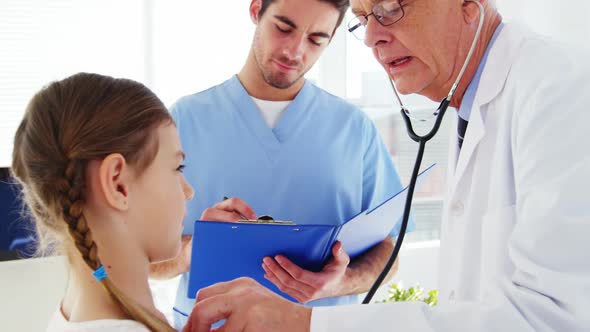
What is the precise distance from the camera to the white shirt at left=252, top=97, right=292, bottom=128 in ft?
5.81

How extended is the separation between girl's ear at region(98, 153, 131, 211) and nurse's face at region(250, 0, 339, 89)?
776 millimetres

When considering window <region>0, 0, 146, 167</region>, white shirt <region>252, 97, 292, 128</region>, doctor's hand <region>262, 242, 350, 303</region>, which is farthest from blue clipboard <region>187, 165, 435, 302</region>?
window <region>0, 0, 146, 167</region>

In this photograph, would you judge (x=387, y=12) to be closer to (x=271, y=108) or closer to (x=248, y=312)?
(x=248, y=312)

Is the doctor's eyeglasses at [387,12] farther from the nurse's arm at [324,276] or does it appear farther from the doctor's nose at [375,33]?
the nurse's arm at [324,276]

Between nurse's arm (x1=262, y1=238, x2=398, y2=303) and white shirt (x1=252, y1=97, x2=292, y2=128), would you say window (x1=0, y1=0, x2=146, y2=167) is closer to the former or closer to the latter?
white shirt (x1=252, y1=97, x2=292, y2=128)

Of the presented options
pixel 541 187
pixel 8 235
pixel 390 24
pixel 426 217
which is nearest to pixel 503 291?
pixel 541 187

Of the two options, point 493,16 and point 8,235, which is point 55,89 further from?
point 8,235

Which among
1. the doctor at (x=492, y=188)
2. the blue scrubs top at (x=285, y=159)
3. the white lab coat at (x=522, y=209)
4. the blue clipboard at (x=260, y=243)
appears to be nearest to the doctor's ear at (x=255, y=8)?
the blue scrubs top at (x=285, y=159)

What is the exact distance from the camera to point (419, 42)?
43.6 inches

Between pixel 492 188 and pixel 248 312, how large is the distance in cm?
45

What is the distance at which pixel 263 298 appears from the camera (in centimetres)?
87

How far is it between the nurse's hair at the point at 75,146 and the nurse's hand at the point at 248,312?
0.12 m

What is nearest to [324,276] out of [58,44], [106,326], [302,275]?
[302,275]

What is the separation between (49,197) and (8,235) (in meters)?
1.13
